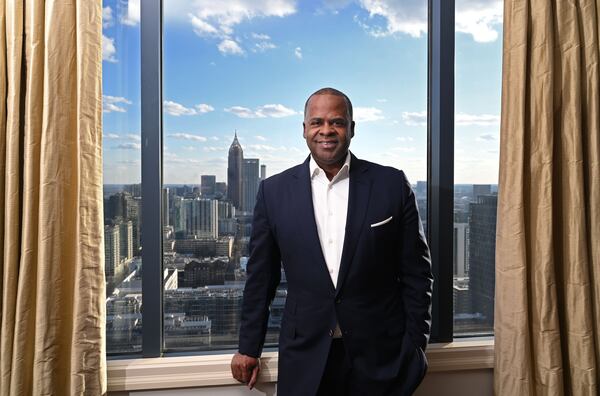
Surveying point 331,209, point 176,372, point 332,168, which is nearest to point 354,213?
point 331,209

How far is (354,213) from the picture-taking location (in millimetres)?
1401

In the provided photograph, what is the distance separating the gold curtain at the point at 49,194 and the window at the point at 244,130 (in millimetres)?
237

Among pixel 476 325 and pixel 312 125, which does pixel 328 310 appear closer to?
pixel 312 125

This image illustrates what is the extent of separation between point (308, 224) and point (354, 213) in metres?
0.15

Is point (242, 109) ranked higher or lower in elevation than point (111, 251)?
higher

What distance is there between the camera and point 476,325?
1.93m

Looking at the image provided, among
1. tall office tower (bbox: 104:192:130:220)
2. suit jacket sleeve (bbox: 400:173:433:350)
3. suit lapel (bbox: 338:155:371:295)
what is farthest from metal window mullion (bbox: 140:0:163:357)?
suit jacket sleeve (bbox: 400:173:433:350)

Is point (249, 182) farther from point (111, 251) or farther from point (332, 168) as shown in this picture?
point (111, 251)

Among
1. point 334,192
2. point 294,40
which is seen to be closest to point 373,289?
point 334,192

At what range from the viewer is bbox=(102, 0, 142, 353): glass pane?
1.68 metres

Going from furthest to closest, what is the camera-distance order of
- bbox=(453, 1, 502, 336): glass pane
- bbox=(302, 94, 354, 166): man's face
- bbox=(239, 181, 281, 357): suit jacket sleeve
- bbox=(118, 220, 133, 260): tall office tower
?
bbox=(453, 1, 502, 336): glass pane → bbox=(118, 220, 133, 260): tall office tower → bbox=(239, 181, 281, 357): suit jacket sleeve → bbox=(302, 94, 354, 166): man's face

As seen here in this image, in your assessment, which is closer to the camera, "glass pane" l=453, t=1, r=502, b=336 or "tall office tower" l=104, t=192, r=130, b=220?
"tall office tower" l=104, t=192, r=130, b=220

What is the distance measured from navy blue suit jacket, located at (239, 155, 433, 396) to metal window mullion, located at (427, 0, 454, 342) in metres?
0.41

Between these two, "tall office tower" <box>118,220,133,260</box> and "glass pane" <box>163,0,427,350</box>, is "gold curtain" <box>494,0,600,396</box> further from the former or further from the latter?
"tall office tower" <box>118,220,133,260</box>
